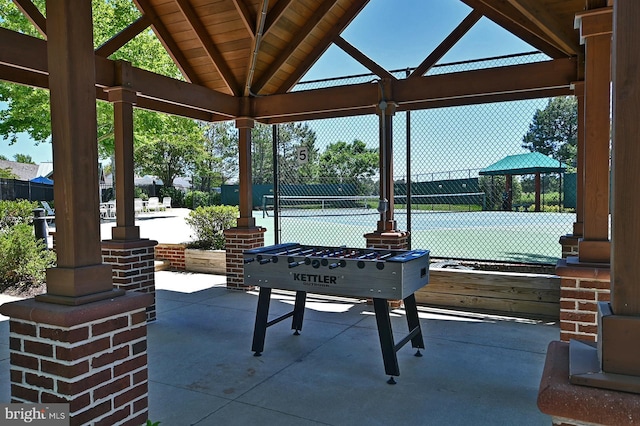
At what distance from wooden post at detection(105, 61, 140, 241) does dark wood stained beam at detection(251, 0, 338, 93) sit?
195cm

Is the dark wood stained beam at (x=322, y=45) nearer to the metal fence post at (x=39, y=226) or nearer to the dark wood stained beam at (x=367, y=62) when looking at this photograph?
the dark wood stained beam at (x=367, y=62)

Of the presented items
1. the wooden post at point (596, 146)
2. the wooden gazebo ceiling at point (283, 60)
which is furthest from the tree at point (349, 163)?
the wooden post at point (596, 146)

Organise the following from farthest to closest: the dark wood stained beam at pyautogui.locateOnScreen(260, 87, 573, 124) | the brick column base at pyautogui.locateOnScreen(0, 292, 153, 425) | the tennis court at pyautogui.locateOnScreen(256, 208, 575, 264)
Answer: the tennis court at pyautogui.locateOnScreen(256, 208, 575, 264), the dark wood stained beam at pyautogui.locateOnScreen(260, 87, 573, 124), the brick column base at pyautogui.locateOnScreen(0, 292, 153, 425)

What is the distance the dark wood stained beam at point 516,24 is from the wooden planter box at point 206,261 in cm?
534

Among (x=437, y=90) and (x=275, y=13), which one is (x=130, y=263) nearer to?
(x=275, y=13)

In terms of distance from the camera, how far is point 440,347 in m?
4.25

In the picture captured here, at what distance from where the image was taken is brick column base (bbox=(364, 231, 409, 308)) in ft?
18.9

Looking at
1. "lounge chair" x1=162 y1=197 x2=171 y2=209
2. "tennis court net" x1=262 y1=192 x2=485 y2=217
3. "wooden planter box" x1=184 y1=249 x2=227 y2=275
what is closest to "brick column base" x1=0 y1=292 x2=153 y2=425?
"tennis court net" x1=262 y1=192 x2=485 y2=217

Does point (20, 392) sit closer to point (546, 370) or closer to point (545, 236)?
point (546, 370)

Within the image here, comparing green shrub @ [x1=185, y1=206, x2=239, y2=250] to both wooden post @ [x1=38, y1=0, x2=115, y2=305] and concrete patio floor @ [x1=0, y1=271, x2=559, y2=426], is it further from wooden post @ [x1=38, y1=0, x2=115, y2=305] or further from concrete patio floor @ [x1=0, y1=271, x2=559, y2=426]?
wooden post @ [x1=38, y1=0, x2=115, y2=305]

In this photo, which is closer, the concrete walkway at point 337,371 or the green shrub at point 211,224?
the concrete walkway at point 337,371

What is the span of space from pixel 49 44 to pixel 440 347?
375cm

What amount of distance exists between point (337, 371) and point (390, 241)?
7.80ft

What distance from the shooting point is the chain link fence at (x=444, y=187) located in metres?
6.45
